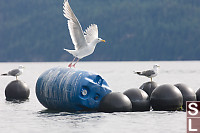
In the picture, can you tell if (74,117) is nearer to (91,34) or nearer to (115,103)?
(115,103)

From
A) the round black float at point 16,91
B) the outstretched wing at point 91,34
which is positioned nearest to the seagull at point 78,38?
the outstretched wing at point 91,34

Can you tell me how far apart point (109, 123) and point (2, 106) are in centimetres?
908

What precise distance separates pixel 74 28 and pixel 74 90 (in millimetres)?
3471

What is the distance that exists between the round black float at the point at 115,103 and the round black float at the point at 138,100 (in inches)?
29.1

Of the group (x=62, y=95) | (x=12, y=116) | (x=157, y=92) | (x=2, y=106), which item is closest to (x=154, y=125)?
(x=157, y=92)

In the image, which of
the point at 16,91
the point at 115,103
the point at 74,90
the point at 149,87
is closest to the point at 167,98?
the point at 115,103

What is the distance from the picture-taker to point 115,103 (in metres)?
21.7

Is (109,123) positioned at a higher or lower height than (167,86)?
lower

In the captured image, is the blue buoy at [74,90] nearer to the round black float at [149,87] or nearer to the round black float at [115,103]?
the round black float at [115,103]

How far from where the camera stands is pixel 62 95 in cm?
2212

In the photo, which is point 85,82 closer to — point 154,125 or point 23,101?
A: point 154,125

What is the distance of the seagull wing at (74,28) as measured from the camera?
23.5m

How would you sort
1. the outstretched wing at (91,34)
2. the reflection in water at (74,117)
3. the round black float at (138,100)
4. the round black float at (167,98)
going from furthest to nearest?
1. the outstretched wing at (91,34)
2. the round black float at (138,100)
3. the round black float at (167,98)
4. the reflection in water at (74,117)

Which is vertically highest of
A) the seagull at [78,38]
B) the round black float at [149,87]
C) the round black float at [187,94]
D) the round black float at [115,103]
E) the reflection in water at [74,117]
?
the seagull at [78,38]
